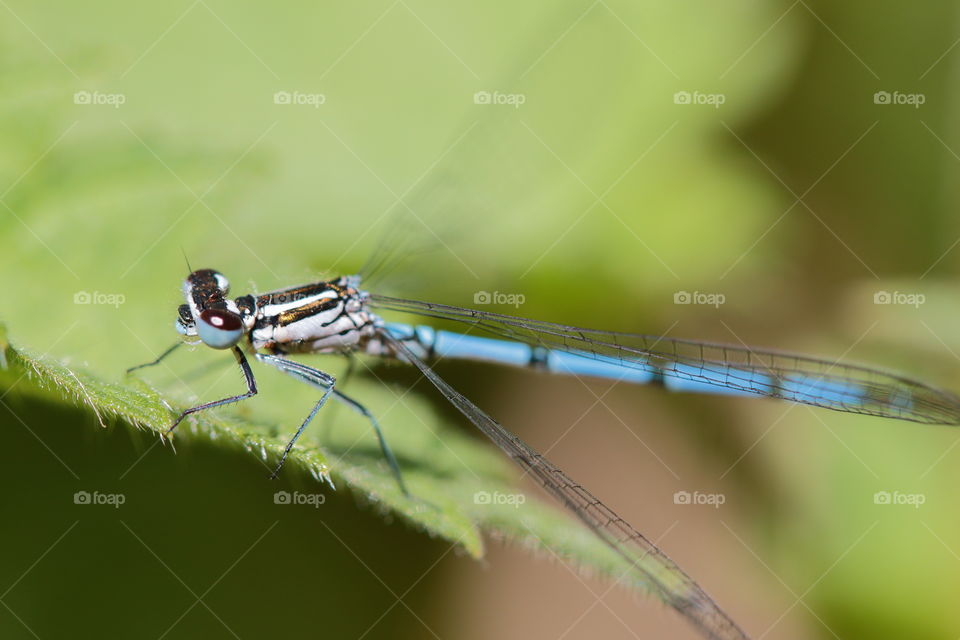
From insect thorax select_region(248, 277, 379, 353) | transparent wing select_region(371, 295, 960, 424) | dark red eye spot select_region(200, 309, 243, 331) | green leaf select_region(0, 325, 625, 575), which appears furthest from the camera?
transparent wing select_region(371, 295, 960, 424)

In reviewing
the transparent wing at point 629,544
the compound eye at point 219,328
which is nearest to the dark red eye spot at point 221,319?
the compound eye at point 219,328

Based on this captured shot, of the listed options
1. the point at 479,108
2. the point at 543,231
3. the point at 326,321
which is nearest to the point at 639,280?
the point at 543,231

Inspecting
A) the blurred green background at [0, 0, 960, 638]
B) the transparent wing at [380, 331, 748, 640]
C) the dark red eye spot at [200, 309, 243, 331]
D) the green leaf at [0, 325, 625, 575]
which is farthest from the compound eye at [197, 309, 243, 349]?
the transparent wing at [380, 331, 748, 640]

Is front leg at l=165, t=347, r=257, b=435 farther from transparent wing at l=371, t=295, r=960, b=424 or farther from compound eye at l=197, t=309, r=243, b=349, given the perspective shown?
transparent wing at l=371, t=295, r=960, b=424

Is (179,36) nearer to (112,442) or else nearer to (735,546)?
(112,442)

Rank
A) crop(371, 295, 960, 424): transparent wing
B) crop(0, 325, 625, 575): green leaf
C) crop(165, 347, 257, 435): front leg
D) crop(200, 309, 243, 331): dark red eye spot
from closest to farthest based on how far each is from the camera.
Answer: crop(0, 325, 625, 575): green leaf
crop(165, 347, 257, 435): front leg
crop(200, 309, 243, 331): dark red eye spot
crop(371, 295, 960, 424): transparent wing

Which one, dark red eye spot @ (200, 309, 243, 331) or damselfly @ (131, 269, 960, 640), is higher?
damselfly @ (131, 269, 960, 640)
